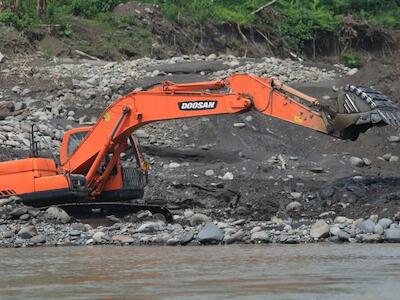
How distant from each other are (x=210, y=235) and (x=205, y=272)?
3.89 meters

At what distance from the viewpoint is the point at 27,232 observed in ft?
55.4

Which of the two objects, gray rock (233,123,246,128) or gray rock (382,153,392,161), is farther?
gray rock (233,123,246,128)

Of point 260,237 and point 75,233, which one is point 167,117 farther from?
point 260,237

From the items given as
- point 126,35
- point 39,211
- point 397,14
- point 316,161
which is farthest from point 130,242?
point 397,14

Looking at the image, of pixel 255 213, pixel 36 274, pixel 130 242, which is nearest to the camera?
pixel 36 274

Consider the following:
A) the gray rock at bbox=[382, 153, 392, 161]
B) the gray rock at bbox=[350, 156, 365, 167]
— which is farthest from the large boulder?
the gray rock at bbox=[382, 153, 392, 161]

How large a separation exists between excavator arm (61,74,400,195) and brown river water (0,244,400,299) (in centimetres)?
331

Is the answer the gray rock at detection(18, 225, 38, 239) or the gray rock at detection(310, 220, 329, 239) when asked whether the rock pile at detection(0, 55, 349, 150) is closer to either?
the gray rock at detection(18, 225, 38, 239)

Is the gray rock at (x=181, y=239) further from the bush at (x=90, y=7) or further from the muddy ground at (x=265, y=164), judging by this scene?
the bush at (x=90, y=7)

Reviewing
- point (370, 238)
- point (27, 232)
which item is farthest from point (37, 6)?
point (370, 238)

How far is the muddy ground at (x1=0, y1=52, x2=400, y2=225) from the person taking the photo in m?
20.6

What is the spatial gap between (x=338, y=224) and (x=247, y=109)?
269cm

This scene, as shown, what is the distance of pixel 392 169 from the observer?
2527cm

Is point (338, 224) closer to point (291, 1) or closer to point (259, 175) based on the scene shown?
point (259, 175)
